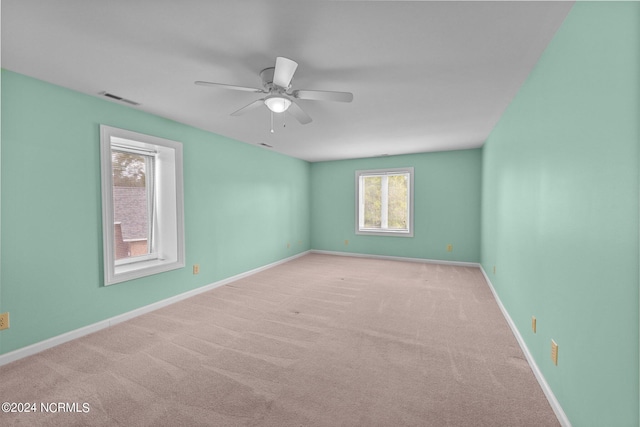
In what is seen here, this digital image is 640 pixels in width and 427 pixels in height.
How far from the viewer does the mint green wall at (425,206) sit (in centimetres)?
508

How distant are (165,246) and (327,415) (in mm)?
2952

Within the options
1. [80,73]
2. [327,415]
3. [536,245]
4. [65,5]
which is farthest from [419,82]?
[80,73]

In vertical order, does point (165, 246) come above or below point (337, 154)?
below

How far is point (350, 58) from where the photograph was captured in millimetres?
1895

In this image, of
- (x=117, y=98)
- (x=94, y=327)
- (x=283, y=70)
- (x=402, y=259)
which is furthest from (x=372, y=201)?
(x=94, y=327)

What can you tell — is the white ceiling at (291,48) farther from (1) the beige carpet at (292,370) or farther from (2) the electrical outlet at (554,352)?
(1) the beige carpet at (292,370)

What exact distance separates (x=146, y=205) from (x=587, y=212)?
4156 millimetres

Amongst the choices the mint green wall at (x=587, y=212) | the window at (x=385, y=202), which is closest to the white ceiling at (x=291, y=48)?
the mint green wall at (x=587, y=212)

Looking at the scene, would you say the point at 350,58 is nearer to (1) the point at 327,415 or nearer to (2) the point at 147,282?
(1) the point at 327,415

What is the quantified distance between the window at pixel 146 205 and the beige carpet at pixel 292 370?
0.69 meters

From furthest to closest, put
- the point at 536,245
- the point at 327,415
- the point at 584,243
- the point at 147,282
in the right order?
1. the point at 147,282
2. the point at 536,245
3. the point at 327,415
4. the point at 584,243

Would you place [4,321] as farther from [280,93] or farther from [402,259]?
[402,259]

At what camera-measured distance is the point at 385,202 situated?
19.5ft

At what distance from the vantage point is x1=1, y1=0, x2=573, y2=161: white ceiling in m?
1.43
